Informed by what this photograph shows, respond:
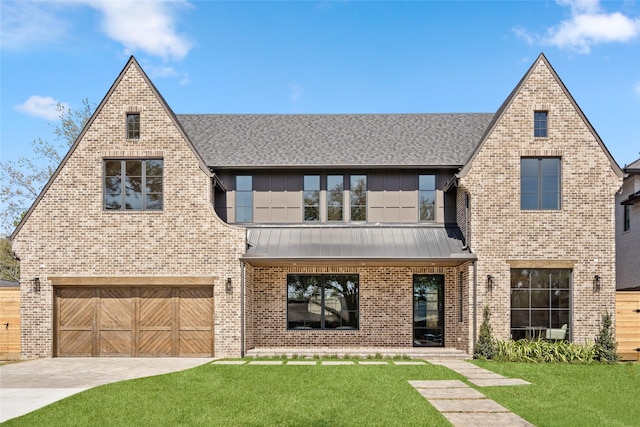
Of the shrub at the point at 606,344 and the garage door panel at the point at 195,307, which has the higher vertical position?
the garage door panel at the point at 195,307

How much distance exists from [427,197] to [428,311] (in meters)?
3.97

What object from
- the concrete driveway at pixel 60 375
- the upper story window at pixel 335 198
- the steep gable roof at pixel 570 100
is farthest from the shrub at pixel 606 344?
the concrete driveway at pixel 60 375

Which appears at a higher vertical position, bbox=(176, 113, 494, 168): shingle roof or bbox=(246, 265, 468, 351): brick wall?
bbox=(176, 113, 494, 168): shingle roof

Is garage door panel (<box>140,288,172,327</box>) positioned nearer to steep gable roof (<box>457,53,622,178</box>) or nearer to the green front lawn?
the green front lawn

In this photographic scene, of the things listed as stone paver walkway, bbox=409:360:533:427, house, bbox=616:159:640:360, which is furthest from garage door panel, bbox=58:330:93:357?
house, bbox=616:159:640:360

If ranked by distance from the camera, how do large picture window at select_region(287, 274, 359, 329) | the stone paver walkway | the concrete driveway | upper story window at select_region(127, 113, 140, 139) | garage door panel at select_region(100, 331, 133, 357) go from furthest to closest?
large picture window at select_region(287, 274, 359, 329), upper story window at select_region(127, 113, 140, 139), garage door panel at select_region(100, 331, 133, 357), the concrete driveway, the stone paver walkway

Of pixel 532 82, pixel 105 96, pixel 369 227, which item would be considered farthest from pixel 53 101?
pixel 532 82

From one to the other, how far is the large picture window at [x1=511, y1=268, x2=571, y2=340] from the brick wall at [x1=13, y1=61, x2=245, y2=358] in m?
8.69

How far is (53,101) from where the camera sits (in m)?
32.5

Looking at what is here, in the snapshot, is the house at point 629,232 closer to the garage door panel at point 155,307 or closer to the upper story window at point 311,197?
the upper story window at point 311,197

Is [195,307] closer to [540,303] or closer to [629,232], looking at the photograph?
[540,303]

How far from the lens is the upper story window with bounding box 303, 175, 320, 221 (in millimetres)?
20156

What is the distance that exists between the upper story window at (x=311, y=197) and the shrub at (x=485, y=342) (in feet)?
21.6

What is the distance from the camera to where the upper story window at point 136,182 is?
59.8 feet
